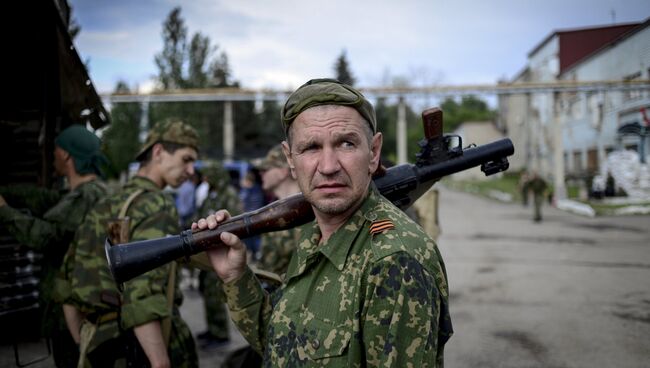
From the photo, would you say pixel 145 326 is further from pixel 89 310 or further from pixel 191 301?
pixel 191 301

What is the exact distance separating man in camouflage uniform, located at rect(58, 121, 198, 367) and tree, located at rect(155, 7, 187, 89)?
586 inches

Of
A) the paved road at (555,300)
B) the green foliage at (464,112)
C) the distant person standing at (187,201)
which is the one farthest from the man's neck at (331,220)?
the green foliage at (464,112)

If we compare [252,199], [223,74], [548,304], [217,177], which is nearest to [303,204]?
[548,304]

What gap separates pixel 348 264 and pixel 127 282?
1563 millimetres

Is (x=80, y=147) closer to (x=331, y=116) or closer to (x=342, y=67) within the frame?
(x=331, y=116)

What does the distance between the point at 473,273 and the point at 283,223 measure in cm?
734

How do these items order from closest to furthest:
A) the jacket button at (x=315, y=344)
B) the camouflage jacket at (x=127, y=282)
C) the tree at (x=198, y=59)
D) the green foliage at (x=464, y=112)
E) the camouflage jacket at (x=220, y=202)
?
the jacket button at (x=315, y=344)
the camouflage jacket at (x=127, y=282)
the camouflage jacket at (x=220, y=202)
the tree at (x=198, y=59)
the green foliage at (x=464, y=112)

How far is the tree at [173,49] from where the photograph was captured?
17.0 meters

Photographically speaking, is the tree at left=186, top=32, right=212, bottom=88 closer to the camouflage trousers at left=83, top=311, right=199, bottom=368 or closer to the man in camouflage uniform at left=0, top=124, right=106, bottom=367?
the man in camouflage uniform at left=0, top=124, right=106, bottom=367

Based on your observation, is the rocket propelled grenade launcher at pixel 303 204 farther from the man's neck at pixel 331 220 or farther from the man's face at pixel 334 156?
the man's face at pixel 334 156

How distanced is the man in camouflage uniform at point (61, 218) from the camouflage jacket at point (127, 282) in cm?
47

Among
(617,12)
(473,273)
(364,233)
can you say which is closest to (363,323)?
(364,233)

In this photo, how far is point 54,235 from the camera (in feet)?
11.2

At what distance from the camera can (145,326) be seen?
270 cm
